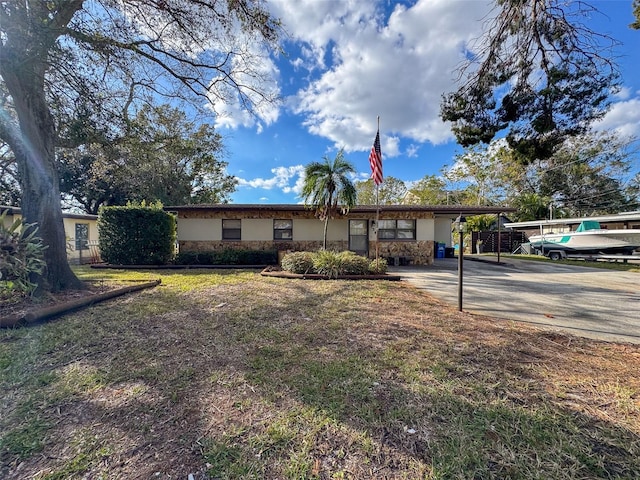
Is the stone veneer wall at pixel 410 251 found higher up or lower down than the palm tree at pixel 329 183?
lower down

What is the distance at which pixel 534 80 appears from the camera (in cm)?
531

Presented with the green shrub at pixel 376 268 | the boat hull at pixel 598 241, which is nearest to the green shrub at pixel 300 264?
the green shrub at pixel 376 268

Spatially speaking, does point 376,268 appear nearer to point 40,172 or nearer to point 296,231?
point 296,231

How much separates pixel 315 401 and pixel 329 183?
839cm

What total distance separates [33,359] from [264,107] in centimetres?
840

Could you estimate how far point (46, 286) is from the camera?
18.4ft

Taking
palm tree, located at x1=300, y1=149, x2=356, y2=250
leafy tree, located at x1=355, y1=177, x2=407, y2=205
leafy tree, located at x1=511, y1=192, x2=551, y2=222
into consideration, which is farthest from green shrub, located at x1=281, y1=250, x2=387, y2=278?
leafy tree, located at x1=355, y1=177, x2=407, y2=205

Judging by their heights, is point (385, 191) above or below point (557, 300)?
above

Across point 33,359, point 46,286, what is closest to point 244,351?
point 33,359

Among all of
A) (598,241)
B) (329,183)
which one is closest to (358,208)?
(329,183)

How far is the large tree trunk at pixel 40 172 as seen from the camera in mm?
5617

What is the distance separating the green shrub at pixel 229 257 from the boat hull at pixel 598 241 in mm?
17241

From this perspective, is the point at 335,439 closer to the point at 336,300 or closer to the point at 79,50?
the point at 336,300

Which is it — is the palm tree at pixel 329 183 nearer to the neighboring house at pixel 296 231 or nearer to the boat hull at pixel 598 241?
the neighboring house at pixel 296 231
